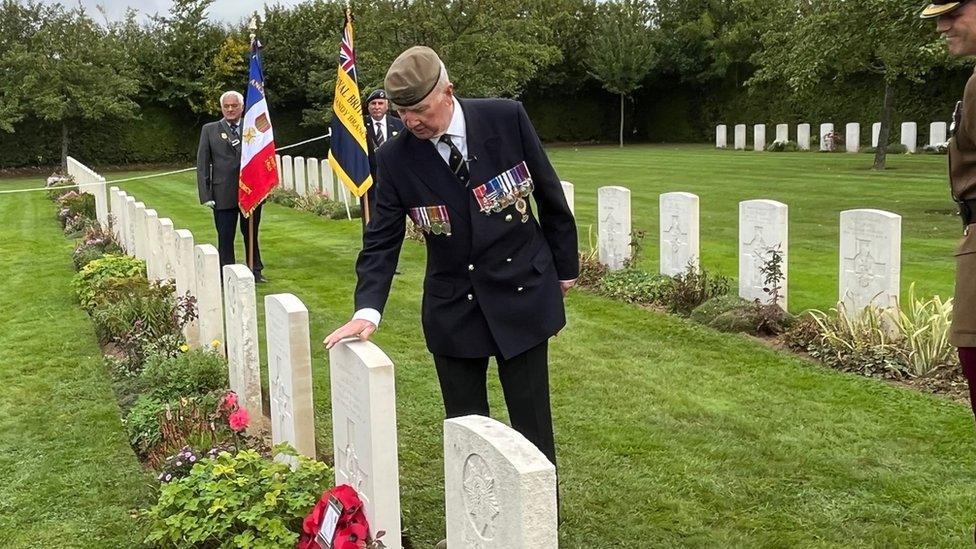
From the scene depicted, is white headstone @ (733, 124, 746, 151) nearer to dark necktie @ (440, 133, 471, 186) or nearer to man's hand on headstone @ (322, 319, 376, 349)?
dark necktie @ (440, 133, 471, 186)

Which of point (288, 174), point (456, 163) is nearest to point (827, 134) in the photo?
point (288, 174)

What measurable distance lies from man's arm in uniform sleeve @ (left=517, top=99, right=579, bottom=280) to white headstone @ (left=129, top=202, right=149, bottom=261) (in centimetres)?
626

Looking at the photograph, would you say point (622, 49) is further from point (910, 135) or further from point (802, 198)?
point (802, 198)

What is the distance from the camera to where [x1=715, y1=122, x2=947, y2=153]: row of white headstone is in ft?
84.7

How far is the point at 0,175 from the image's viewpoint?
32500 millimetres

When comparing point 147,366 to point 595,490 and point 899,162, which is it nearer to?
point 595,490

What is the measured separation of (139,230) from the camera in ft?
30.9

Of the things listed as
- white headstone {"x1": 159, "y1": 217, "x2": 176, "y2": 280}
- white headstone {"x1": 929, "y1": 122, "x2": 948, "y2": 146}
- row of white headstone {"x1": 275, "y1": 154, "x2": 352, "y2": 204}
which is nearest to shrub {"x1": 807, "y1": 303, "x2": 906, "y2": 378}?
white headstone {"x1": 159, "y1": 217, "x2": 176, "y2": 280}

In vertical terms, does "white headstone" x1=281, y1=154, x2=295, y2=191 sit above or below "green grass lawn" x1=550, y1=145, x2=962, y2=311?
above

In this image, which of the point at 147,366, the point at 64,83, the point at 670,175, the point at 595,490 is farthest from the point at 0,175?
the point at 595,490

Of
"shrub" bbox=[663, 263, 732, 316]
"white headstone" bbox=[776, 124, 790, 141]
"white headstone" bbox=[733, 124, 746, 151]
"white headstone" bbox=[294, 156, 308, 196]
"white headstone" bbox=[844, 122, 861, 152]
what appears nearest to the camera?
"shrub" bbox=[663, 263, 732, 316]

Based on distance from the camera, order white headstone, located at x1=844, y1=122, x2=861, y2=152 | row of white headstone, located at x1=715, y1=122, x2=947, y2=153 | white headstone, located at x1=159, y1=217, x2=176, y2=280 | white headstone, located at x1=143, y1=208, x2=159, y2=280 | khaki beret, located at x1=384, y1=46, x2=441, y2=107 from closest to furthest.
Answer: khaki beret, located at x1=384, y1=46, x2=441, y2=107 → white headstone, located at x1=159, y1=217, x2=176, y2=280 → white headstone, located at x1=143, y1=208, x2=159, y2=280 → row of white headstone, located at x1=715, y1=122, x2=947, y2=153 → white headstone, located at x1=844, y1=122, x2=861, y2=152

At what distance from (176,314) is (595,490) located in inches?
147

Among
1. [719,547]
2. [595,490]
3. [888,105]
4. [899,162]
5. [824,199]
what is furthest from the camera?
[899,162]
